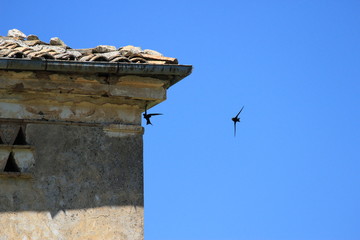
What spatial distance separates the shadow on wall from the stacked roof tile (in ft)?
1.94

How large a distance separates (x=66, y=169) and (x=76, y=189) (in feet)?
0.62

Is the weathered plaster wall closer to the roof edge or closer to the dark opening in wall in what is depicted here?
the dark opening in wall

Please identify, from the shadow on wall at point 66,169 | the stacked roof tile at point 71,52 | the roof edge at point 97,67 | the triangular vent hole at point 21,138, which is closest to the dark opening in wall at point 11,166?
the shadow on wall at point 66,169

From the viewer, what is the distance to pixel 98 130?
6766 millimetres

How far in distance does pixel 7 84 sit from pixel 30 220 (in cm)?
113

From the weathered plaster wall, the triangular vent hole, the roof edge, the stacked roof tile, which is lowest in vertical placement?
the weathered plaster wall

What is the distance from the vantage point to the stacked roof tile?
654 cm

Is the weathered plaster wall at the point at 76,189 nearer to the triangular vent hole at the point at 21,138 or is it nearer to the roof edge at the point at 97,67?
the triangular vent hole at the point at 21,138

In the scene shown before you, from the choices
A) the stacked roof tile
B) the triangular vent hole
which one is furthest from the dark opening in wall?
the stacked roof tile

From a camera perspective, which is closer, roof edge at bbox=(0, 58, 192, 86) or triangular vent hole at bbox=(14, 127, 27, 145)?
roof edge at bbox=(0, 58, 192, 86)

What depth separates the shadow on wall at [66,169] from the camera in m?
6.45

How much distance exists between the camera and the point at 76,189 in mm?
6574

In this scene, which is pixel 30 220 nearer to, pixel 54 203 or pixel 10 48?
pixel 54 203

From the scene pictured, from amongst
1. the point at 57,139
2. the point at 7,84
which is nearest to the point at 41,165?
the point at 57,139
